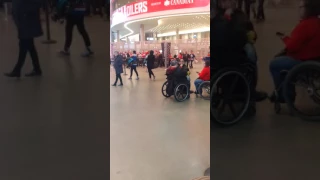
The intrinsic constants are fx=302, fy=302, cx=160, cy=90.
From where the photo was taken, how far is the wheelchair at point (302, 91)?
1.41 metres

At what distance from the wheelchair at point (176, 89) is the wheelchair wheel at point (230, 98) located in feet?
0.44

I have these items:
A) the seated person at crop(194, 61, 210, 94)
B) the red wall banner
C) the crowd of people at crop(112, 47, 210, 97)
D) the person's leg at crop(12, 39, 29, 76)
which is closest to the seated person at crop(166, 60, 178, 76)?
the crowd of people at crop(112, 47, 210, 97)

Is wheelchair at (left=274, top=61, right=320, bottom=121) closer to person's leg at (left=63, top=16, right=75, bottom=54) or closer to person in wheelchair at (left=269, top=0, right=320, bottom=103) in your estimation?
person in wheelchair at (left=269, top=0, right=320, bottom=103)

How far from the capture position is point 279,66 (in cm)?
145

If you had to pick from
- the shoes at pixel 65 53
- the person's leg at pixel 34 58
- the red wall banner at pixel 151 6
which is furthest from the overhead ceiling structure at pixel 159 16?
the person's leg at pixel 34 58

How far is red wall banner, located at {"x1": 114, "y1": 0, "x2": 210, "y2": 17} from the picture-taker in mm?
1327

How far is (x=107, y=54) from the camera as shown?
1333mm

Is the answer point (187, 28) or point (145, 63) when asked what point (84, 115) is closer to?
point (145, 63)

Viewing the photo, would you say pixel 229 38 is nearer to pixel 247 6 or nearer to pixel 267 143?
pixel 247 6

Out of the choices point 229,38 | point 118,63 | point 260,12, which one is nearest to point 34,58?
point 118,63

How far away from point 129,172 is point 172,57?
0.59 metres

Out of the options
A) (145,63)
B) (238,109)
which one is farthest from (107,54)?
(238,109)

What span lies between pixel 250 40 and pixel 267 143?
52cm

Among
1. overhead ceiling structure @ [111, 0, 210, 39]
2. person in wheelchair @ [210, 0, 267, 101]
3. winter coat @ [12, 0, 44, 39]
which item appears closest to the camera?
winter coat @ [12, 0, 44, 39]
